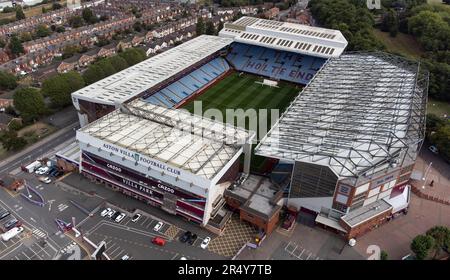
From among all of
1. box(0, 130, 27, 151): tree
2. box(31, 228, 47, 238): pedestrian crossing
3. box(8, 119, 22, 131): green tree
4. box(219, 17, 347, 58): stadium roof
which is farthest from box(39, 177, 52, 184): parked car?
box(219, 17, 347, 58): stadium roof

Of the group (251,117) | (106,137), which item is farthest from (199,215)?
(251,117)

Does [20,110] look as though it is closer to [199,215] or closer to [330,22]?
[199,215]

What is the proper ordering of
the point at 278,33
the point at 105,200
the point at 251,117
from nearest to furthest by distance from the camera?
the point at 105,200, the point at 251,117, the point at 278,33

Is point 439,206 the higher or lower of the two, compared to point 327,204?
lower

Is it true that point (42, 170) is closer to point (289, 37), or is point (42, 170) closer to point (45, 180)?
point (45, 180)

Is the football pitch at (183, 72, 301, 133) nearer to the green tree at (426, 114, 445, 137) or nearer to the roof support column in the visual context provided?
the roof support column

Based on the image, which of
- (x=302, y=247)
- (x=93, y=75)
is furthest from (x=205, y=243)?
(x=93, y=75)
